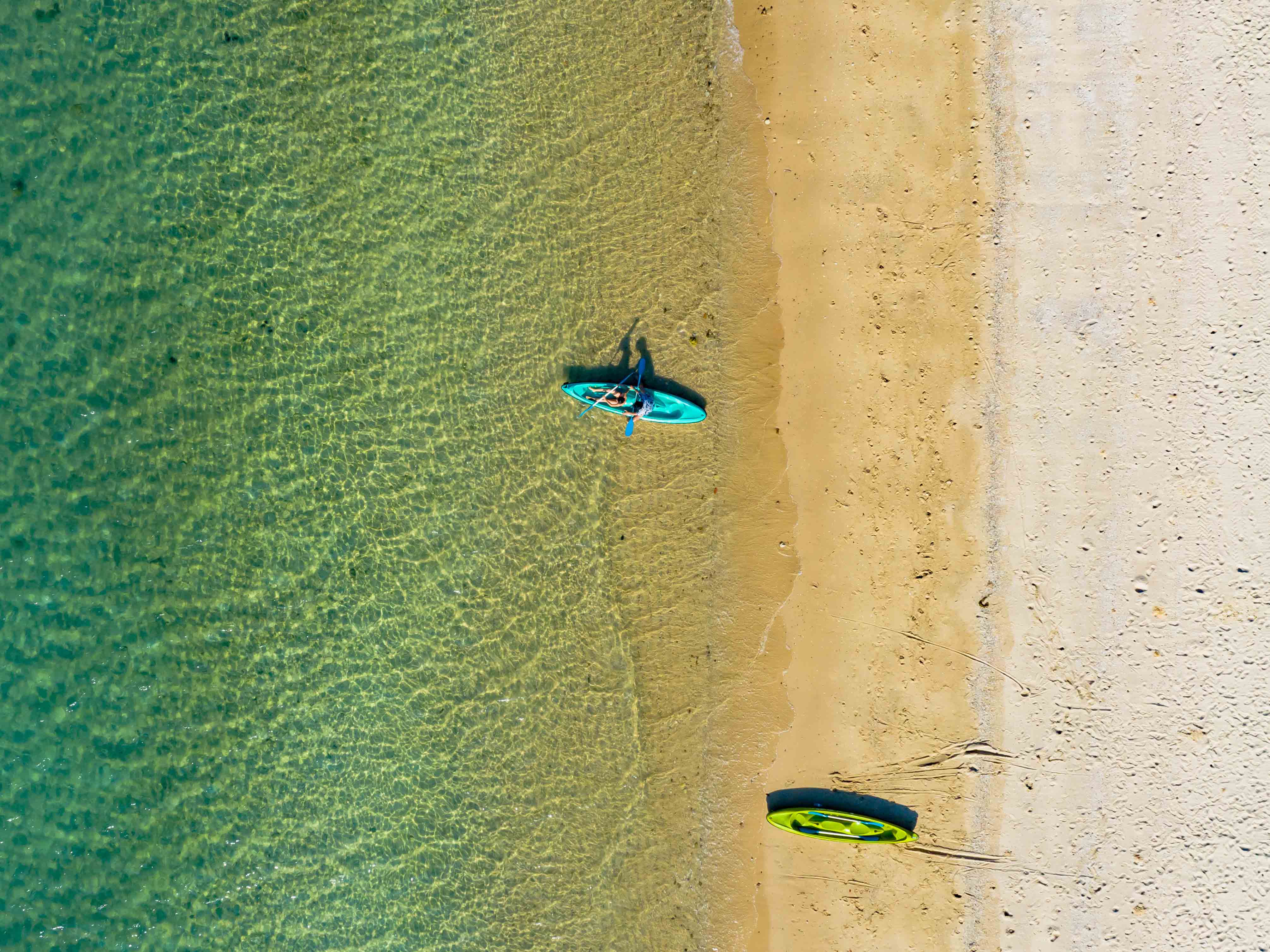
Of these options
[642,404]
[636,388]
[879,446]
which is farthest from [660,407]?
[879,446]

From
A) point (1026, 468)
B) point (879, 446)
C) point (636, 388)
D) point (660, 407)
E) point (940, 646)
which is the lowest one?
point (940, 646)

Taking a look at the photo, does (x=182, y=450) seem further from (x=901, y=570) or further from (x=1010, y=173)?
(x=1010, y=173)

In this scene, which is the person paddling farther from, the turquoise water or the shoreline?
the shoreline

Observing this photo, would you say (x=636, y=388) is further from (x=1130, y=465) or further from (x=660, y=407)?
(x=1130, y=465)

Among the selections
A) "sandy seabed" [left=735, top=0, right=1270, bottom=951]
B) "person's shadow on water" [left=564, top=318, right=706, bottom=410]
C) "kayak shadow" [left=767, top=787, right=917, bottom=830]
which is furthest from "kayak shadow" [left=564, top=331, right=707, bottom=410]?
"kayak shadow" [left=767, top=787, right=917, bottom=830]

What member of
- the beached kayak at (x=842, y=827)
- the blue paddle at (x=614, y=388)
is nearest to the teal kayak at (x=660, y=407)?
the blue paddle at (x=614, y=388)

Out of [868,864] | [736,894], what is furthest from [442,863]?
[868,864]

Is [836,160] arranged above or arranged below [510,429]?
above

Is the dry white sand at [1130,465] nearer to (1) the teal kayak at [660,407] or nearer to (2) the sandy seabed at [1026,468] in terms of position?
(2) the sandy seabed at [1026,468]
